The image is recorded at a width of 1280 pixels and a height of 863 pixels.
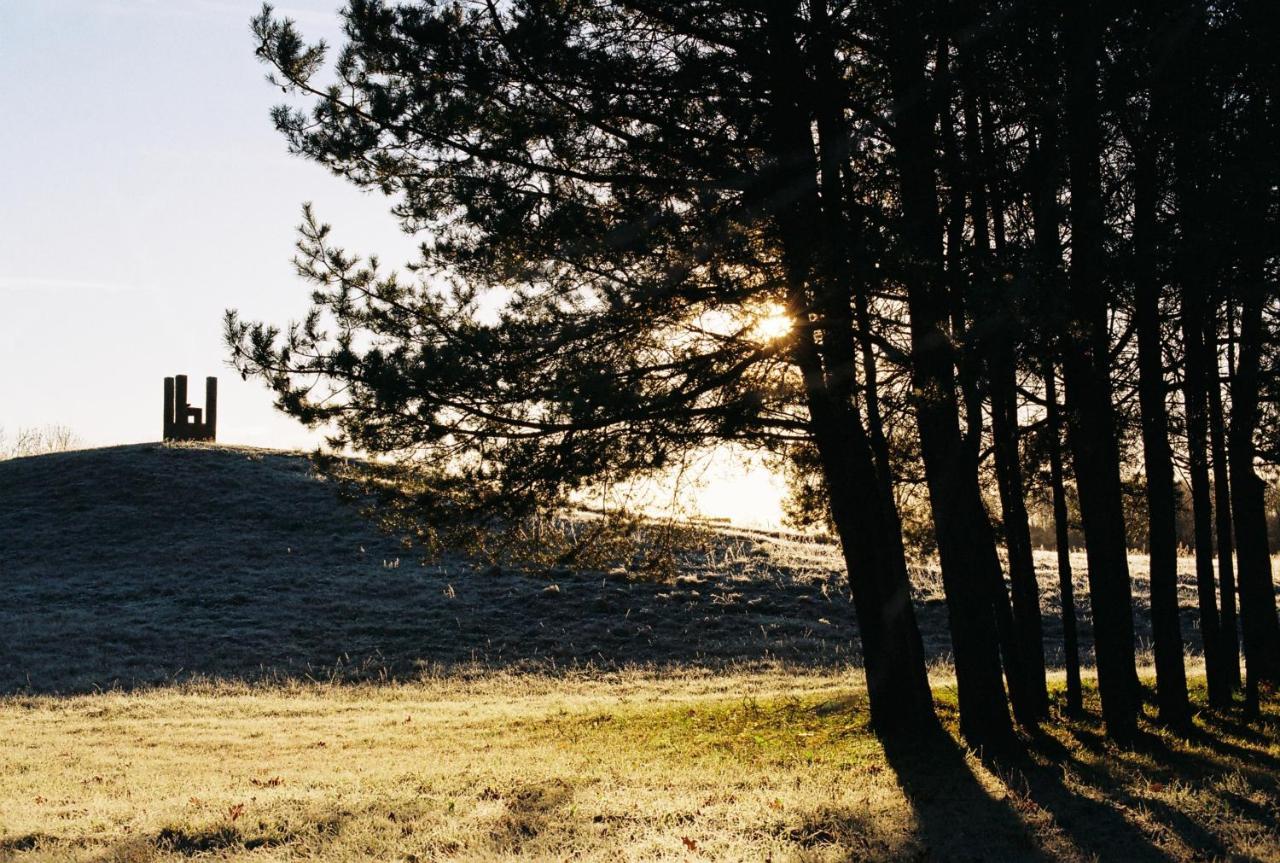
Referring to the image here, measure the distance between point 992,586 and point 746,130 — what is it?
5.86m

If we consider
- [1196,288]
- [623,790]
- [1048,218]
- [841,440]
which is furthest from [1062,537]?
[623,790]

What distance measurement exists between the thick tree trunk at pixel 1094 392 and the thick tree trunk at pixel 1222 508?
2.23m

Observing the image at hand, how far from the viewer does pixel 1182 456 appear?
1343cm

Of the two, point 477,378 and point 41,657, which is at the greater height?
point 477,378

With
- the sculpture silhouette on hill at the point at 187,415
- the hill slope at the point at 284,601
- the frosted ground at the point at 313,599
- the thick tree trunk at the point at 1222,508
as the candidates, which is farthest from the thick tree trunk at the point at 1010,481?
the sculpture silhouette on hill at the point at 187,415

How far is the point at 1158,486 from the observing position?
11.5m

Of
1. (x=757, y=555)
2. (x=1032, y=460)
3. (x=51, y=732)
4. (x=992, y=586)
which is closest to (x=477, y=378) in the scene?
(x=992, y=586)

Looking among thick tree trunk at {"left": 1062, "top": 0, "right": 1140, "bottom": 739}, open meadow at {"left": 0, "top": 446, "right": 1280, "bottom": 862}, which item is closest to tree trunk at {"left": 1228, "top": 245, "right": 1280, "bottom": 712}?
open meadow at {"left": 0, "top": 446, "right": 1280, "bottom": 862}

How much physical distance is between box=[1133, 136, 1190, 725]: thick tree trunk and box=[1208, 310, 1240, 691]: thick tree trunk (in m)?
1.40

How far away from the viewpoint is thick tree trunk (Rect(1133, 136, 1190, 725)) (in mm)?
11195

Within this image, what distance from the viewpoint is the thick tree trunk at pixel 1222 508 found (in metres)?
12.9

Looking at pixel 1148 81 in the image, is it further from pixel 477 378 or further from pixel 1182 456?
pixel 477 378

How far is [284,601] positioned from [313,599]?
0.69m

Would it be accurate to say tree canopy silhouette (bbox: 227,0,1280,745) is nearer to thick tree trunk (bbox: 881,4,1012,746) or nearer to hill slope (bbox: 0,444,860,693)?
thick tree trunk (bbox: 881,4,1012,746)
